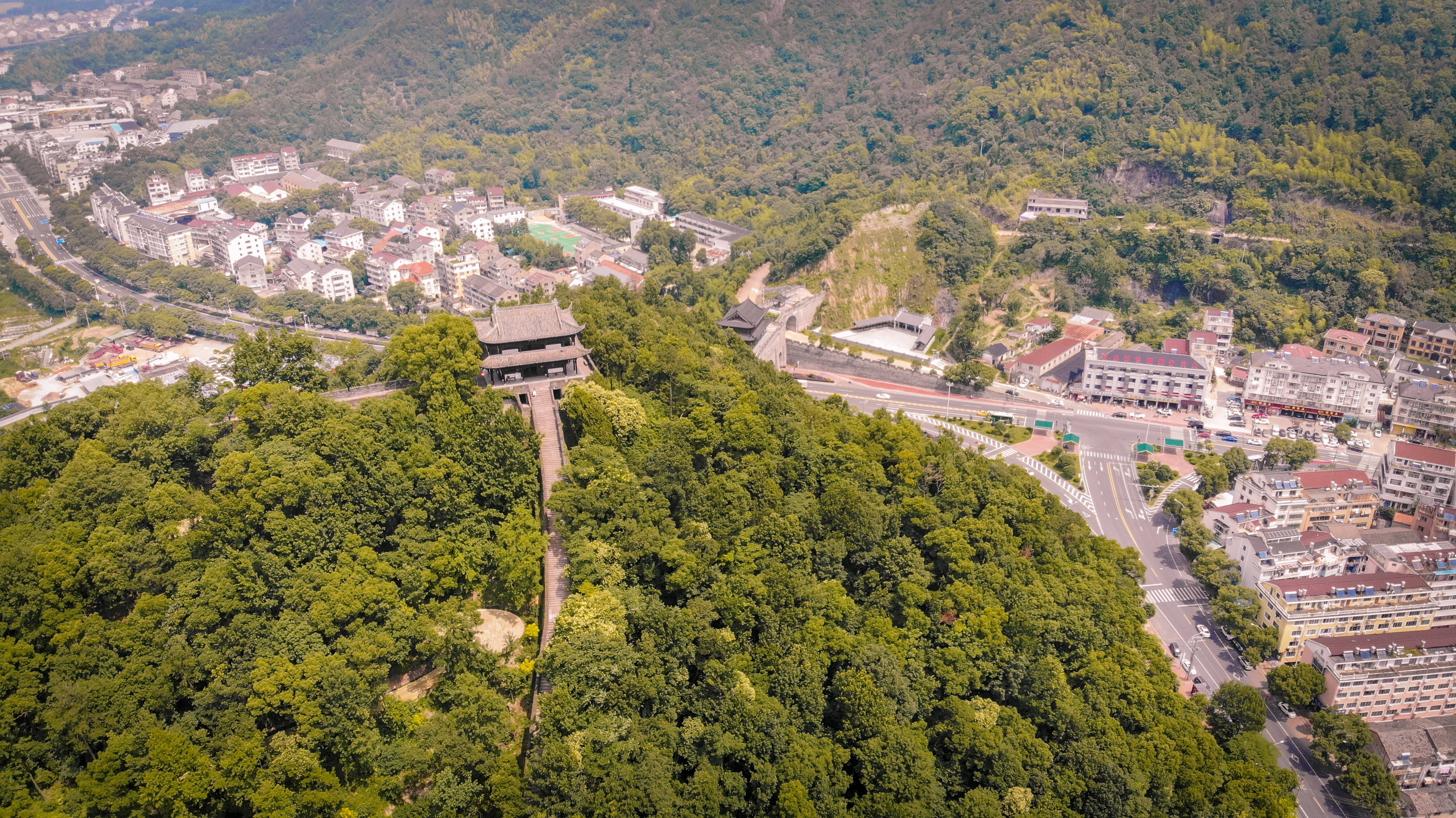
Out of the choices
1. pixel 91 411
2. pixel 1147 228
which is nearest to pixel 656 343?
pixel 91 411

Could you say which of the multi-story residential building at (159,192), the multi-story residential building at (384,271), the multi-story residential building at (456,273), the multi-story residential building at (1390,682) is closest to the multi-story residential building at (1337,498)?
the multi-story residential building at (1390,682)

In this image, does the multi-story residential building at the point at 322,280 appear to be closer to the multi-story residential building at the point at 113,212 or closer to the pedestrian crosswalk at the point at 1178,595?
the multi-story residential building at the point at 113,212

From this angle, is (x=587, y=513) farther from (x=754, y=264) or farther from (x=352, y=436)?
(x=754, y=264)

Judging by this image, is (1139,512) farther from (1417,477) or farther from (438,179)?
(438,179)

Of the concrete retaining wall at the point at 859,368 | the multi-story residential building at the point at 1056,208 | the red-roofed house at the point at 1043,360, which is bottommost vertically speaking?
the concrete retaining wall at the point at 859,368

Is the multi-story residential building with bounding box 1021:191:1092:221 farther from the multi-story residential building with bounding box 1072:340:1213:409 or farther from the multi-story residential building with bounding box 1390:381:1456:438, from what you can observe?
the multi-story residential building with bounding box 1390:381:1456:438

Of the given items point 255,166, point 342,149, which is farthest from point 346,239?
point 342,149
